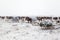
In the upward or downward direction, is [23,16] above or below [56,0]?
below

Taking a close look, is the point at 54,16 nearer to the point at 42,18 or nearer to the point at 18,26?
the point at 42,18

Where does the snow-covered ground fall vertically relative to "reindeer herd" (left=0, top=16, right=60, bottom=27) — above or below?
below

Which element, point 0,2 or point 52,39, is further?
point 0,2

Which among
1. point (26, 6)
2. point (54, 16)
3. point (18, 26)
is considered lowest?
point (18, 26)

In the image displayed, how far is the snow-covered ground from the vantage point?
3.89 ft

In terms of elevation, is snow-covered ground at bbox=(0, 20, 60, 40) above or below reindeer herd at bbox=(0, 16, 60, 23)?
below

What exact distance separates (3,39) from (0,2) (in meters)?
0.49

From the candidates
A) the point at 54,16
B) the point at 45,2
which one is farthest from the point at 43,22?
the point at 45,2

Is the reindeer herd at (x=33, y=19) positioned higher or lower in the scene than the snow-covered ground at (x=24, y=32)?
higher

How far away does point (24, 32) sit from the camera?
1.22 meters

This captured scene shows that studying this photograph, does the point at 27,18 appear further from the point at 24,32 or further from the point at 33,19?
the point at 24,32

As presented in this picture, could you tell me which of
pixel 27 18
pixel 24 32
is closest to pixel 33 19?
pixel 27 18

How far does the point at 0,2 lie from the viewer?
1288 mm

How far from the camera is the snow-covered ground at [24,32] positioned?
→ 1.19 meters
